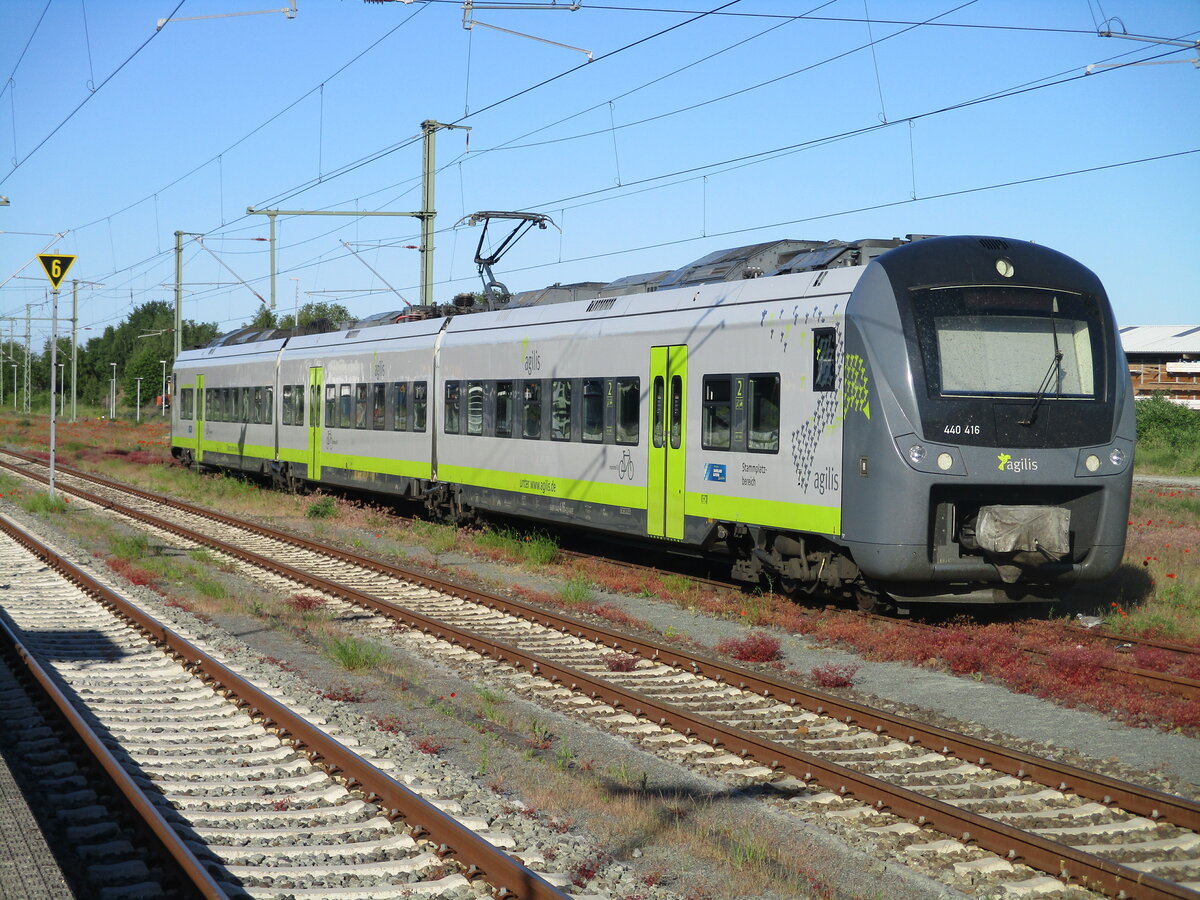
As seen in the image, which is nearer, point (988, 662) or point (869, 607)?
point (988, 662)

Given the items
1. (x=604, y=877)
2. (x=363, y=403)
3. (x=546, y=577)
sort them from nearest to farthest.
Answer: (x=604, y=877) → (x=546, y=577) → (x=363, y=403)

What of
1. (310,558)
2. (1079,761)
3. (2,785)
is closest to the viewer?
(2,785)

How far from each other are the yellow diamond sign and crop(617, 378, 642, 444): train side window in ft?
39.5

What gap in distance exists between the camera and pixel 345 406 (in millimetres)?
23578

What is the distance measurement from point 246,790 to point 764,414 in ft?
23.2

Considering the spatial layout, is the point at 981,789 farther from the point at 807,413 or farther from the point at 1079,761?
the point at 807,413

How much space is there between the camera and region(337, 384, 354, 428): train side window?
76.4 ft

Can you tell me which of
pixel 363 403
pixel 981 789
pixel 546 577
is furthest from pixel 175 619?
pixel 363 403

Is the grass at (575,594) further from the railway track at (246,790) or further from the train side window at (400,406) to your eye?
the train side window at (400,406)

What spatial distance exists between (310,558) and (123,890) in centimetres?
1220

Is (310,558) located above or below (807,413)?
below

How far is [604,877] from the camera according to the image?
214 inches

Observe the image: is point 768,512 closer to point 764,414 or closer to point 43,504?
point 764,414

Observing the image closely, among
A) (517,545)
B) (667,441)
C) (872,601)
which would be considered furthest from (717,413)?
(517,545)
